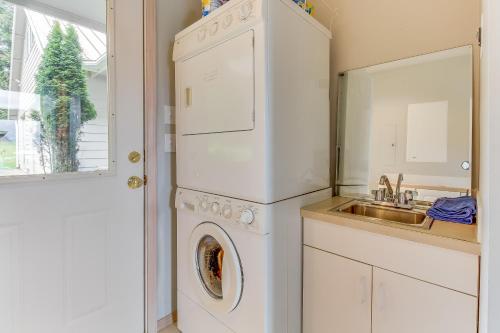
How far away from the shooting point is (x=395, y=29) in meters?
1.54

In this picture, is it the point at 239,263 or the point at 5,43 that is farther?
the point at 239,263

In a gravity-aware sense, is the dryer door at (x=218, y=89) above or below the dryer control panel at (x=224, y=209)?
above

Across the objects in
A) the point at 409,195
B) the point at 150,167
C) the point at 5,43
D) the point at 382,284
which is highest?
the point at 5,43

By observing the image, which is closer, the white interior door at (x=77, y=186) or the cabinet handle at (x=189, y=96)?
the white interior door at (x=77, y=186)

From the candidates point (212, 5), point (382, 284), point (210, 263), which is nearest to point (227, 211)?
point (210, 263)

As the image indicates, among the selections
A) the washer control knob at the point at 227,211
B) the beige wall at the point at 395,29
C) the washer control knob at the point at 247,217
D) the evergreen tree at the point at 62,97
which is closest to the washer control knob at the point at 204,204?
the washer control knob at the point at 227,211

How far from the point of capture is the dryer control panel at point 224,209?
1.16 meters

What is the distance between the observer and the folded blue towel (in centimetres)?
109

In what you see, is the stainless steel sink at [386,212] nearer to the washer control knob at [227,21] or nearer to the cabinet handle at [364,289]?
the cabinet handle at [364,289]

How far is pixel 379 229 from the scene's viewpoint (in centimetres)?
109

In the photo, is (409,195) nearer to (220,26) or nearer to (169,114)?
(220,26)

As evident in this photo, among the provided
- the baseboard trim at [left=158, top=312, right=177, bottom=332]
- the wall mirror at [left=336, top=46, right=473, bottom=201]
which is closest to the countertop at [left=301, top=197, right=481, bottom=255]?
the wall mirror at [left=336, top=46, right=473, bottom=201]

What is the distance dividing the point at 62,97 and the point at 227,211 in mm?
1038

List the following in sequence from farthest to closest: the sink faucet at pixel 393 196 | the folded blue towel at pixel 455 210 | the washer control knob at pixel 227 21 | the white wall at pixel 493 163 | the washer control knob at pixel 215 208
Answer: the sink faucet at pixel 393 196 < the washer control knob at pixel 215 208 < the washer control knob at pixel 227 21 < the folded blue towel at pixel 455 210 < the white wall at pixel 493 163
